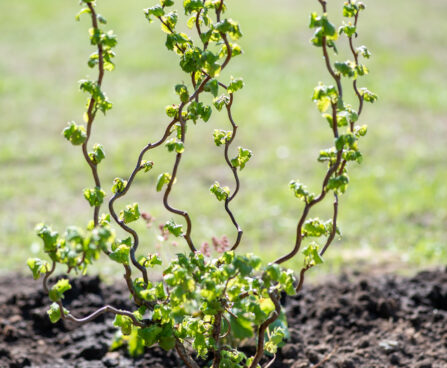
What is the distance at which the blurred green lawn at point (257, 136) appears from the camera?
598 cm

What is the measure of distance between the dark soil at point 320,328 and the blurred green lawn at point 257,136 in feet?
2.96

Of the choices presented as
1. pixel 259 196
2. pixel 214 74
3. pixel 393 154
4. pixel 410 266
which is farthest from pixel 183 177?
pixel 214 74

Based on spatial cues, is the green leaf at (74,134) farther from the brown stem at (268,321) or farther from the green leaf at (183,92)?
the brown stem at (268,321)

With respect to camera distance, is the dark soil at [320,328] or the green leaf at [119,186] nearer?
the green leaf at [119,186]

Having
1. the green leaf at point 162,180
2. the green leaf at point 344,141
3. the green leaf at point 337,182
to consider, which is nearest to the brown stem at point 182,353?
the green leaf at point 162,180

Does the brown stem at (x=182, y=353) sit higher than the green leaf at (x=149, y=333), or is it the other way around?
the brown stem at (x=182, y=353)

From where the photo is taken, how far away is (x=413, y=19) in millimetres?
14156

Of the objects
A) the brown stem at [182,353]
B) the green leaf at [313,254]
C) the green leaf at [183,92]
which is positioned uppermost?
the green leaf at [183,92]

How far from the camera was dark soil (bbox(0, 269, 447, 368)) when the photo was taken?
3.40m

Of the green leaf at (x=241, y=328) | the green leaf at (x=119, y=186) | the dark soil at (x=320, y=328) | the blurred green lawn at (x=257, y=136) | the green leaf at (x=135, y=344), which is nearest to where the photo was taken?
the green leaf at (x=135, y=344)

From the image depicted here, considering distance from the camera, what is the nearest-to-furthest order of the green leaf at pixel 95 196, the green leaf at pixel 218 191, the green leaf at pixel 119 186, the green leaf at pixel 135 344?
the green leaf at pixel 135 344, the green leaf at pixel 95 196, the green leaf at pixel 119 186, the green leaf at pixel 218 191

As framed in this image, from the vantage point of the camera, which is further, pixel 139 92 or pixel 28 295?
pixel 139 92

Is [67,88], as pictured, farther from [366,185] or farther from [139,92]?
[366,185]

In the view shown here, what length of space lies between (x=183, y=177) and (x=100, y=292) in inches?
126
